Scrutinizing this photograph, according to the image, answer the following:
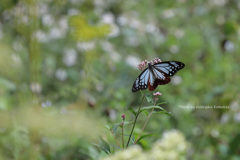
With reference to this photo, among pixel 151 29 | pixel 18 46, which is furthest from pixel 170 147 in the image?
pixel 151 29

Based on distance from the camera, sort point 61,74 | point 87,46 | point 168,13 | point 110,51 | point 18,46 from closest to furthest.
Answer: point 18,46
point 87,46
point 61,74
point 110,51
point 168,13

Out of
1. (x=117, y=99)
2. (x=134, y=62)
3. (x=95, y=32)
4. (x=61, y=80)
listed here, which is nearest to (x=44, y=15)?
(x=61, y=80)

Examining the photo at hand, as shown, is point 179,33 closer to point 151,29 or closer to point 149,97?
point 151,29

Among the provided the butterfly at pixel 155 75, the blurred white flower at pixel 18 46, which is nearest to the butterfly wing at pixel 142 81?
the butterfly at pixel 155 75

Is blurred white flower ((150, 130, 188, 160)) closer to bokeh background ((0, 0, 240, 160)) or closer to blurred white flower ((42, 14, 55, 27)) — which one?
bokeh background ((0, 0, 240, 160))

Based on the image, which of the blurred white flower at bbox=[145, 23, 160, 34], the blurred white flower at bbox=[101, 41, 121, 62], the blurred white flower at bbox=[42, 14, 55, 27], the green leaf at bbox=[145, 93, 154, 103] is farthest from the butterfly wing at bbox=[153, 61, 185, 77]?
the blurred white flower at bbox=[145, 23, 160, 34]

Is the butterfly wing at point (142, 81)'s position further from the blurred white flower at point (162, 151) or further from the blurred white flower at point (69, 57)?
the blurred white flower at point (69, 57)
